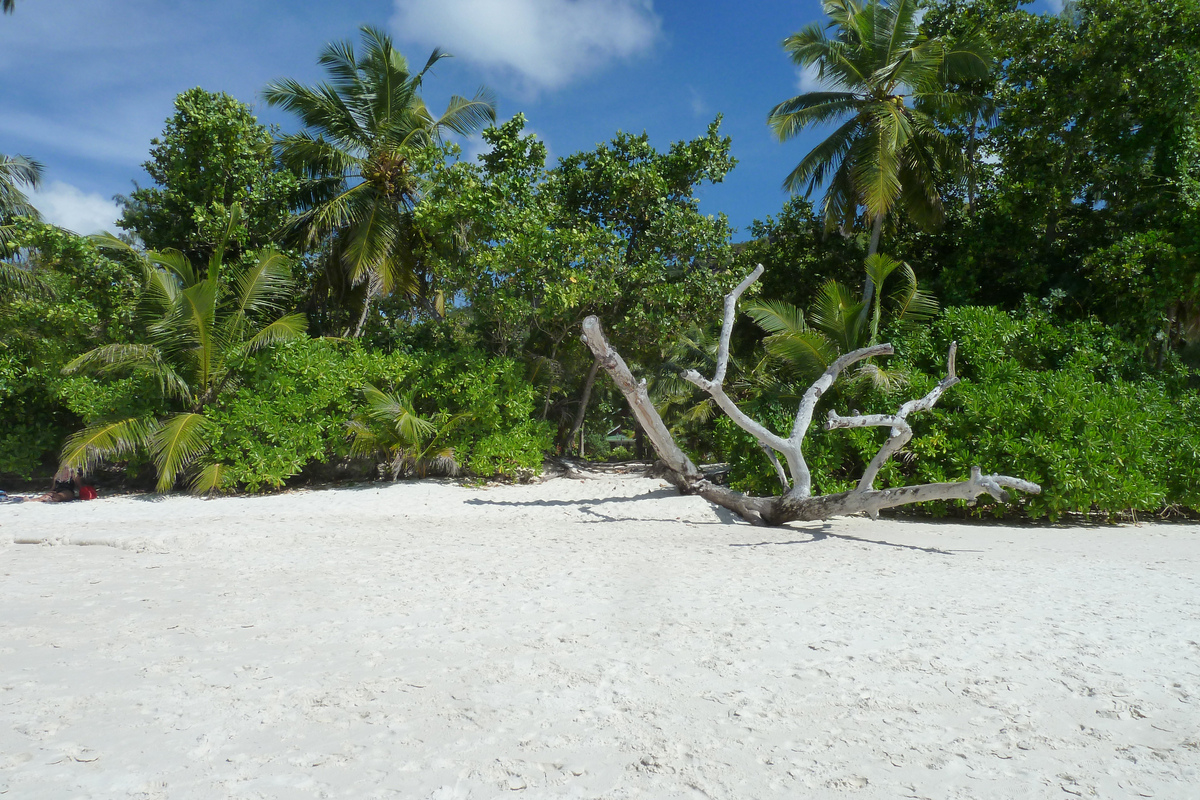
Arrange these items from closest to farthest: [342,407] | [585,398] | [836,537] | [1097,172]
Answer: [836,537]
[342,407]
[1097,172]
[585,398]

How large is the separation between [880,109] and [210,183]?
13.9 metres

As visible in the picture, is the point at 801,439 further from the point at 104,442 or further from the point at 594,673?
the point at 104,442

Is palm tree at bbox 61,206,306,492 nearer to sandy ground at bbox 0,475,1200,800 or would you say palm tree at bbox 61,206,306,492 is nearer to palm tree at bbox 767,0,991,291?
sandy ground at bbox 0,475,1200,800

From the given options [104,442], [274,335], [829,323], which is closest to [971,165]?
[829,323]

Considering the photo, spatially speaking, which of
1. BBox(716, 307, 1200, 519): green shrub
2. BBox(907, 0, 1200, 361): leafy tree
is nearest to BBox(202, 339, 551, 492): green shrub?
BBox(716, 307, 1200, 519): green shrub

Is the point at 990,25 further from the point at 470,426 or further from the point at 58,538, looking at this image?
the point at 58,538

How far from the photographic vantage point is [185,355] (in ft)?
38.2

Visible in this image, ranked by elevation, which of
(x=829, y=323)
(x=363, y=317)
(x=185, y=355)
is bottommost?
(x=185, y=355)

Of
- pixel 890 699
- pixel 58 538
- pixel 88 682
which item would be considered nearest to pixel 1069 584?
pixel 890 699

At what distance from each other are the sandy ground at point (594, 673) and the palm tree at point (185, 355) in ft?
13.6

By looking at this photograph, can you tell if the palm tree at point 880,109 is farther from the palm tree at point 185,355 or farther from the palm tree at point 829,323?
the palm tree at point 185,355

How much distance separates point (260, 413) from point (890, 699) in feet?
34.7

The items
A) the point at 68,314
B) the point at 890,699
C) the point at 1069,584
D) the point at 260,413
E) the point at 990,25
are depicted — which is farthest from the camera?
the point at 990,25

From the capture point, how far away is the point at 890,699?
3.45 meters
